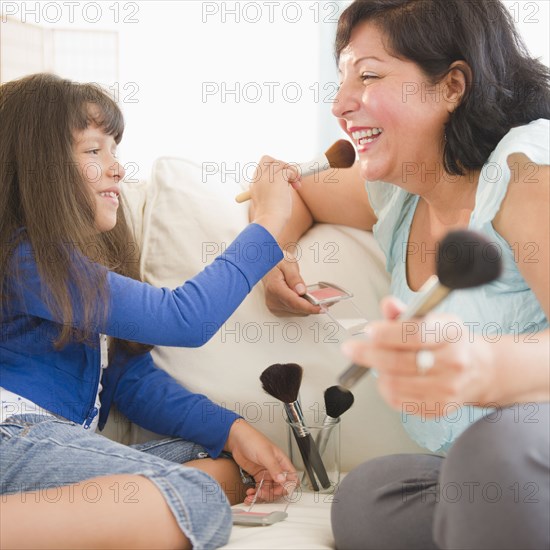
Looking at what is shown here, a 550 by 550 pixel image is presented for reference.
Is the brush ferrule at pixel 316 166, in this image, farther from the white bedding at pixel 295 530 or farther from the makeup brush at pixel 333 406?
the white bedding at pixel 295 530

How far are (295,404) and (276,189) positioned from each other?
33 cm

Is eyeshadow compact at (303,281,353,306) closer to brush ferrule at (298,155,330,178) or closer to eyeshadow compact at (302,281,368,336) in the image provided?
eyeshadow compact at (302,281,368,336)

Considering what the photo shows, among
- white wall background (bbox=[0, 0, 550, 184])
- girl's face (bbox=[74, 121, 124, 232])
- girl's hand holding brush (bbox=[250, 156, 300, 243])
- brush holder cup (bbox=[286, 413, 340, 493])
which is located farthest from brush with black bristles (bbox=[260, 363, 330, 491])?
white wall background (bbox=[0, 0, 550, 184])

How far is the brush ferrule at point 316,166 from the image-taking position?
4.02 ft

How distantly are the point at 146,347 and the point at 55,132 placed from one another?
36cm

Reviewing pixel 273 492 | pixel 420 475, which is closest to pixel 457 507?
pixel 420 475

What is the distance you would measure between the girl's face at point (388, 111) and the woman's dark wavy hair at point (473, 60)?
1 cm

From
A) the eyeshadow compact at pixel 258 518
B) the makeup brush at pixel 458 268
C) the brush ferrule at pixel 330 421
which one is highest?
the makeup brush at pixel 458 268

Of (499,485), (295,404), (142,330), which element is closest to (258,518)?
(295,404)

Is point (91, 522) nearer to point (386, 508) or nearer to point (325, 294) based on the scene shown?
point (386, 508)

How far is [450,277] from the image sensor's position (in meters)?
0.58

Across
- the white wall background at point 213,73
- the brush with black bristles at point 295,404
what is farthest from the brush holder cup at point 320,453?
the white wall background at point 213,73

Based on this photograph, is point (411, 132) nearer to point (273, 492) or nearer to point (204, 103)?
point (273, 492)

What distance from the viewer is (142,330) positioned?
3.63ft
